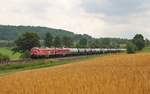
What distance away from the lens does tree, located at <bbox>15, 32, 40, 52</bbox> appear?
13675 cm

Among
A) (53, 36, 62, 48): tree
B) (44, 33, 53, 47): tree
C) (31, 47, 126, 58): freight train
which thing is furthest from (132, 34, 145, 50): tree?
(44, 33, 53, 47): tree

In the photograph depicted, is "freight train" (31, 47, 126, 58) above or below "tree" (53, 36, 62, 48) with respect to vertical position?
below

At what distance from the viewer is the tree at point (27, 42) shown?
137 m

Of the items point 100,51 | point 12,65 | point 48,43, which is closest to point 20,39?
point 100,51

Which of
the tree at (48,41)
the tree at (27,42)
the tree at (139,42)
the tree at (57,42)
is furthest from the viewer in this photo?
the tree at (48,41)

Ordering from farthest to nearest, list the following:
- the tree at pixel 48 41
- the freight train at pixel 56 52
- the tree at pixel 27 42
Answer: the tree at pixel 48 41 < the tree at pixel 27 42 < the freight train at pixel 56 52

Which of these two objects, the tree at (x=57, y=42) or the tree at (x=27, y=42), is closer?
the tree at (x=27, y=42)

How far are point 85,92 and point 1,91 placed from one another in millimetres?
3748

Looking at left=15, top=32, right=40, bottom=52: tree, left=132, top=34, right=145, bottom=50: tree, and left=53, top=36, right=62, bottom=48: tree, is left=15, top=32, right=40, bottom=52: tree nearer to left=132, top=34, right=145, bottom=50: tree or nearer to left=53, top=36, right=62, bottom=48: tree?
left=132, top=34, right=145, bottom=50: tree

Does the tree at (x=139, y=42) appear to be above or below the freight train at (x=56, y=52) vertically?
above

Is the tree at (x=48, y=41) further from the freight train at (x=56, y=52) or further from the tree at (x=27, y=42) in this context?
the freight train at (x=56, y=52)

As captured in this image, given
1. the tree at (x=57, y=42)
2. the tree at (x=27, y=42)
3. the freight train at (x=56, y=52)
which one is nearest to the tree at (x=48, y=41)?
the tree at (x=57, y=42)

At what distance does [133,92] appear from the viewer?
11.7 metres

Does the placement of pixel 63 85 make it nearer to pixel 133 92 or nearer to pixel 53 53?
pixel 133 92
